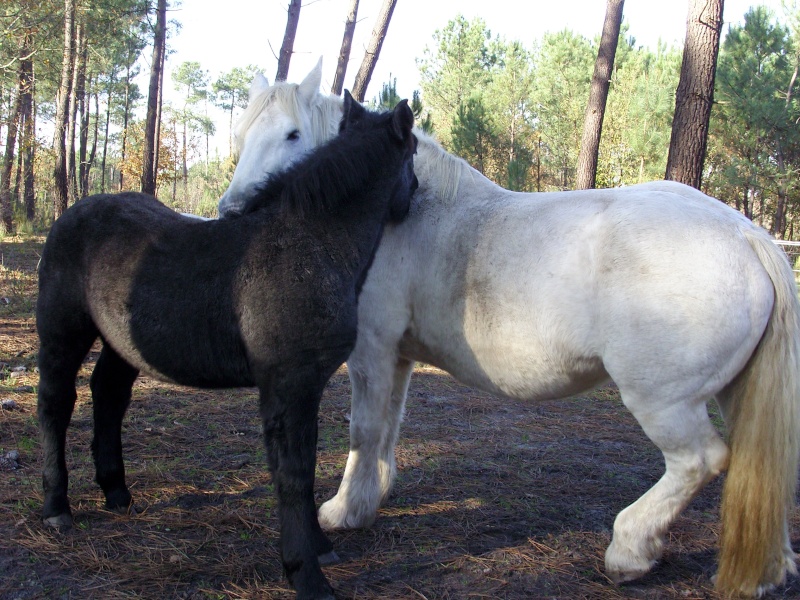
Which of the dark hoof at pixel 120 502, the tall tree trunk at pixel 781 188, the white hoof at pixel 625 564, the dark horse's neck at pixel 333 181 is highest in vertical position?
the tall tree trunk at pixel 781 188

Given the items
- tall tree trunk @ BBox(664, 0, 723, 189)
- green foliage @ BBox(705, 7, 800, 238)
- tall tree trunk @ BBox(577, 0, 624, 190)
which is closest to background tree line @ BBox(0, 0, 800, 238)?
green foliage @ BBox(705, 7, 800, 238)

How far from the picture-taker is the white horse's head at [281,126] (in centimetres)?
352

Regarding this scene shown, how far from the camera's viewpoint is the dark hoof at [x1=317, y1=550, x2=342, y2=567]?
2.80 m

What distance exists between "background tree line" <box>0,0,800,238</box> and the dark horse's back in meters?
16.1

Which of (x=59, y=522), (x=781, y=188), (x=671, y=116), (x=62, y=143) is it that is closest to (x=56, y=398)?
(x=59, y=522)

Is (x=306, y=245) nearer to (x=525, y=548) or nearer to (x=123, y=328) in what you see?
(x=123, y=328)

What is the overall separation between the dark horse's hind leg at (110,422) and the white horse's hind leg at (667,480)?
249 centimetres

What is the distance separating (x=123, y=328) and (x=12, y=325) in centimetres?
569

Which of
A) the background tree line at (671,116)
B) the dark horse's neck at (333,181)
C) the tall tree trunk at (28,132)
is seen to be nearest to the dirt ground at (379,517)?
the dark horse's neck at (333,181)

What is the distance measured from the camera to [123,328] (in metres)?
2.72

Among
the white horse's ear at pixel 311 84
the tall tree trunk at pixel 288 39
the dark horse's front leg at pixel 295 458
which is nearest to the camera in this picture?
the dark horse's front leg at pixel 295 458

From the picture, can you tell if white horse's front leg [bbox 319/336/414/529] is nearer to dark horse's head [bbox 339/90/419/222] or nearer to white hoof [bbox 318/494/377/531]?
white hoof [bbox 318/494/377/531]

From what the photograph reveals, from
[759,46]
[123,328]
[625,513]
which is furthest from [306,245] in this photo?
[759,46]

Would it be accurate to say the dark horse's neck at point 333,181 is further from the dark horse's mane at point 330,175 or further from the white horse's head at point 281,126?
the white horse's head at point 281,126
